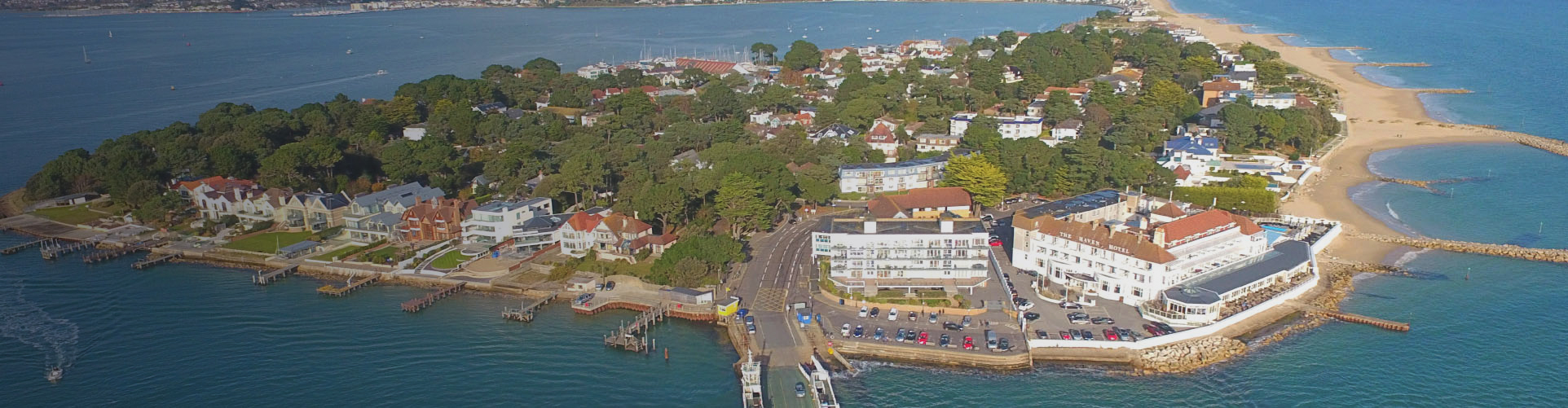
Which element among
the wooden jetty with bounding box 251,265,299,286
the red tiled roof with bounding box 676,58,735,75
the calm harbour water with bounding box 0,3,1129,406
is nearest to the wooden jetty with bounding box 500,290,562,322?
the calm harbour water with bounding box 0,3,1129,406

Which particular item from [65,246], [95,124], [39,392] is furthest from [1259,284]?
[95,124]

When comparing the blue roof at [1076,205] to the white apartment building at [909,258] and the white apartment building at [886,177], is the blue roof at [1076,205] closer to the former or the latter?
the white apartment building at [909,258]

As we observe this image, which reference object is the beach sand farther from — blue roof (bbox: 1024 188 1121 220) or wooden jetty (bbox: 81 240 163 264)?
wooden jetty (bbox: 81 240 163 264)

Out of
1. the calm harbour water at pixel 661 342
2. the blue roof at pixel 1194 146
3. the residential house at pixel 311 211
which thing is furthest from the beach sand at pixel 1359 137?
the residential house at pixel 311 211

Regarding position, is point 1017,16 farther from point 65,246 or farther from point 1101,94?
point 65,246

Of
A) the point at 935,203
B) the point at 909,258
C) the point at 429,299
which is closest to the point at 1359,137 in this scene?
the point at 935,203
